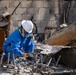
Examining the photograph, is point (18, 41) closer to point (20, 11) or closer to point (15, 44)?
point (15, 44)

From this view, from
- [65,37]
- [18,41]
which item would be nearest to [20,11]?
[65,37]

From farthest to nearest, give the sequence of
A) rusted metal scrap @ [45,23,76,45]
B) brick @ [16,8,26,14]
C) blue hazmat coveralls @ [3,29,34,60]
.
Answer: brick @ [16,8,26,14]
rusted metal scrap @ [45,23,76,45]
blue hazmat coveralls @ [3,29,34,60]

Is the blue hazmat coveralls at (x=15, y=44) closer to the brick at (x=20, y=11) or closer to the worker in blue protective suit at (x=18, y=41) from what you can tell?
the worker in blue protective suit at (x=18, y=41)

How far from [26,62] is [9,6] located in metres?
4.39

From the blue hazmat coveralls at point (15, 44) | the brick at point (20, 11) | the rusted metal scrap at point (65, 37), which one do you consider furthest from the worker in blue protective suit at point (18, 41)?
the brick at point (20, 11)

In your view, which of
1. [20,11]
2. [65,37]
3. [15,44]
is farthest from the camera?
[20,11]

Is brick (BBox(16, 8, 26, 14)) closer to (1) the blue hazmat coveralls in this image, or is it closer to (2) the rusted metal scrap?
(2) the rusted metal scrap

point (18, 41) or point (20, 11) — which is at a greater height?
point (20, 11)

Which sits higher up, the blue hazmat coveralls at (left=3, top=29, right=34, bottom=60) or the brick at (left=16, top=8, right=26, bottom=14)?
the brick at (left=16, top=8, right=26, bottom=14)

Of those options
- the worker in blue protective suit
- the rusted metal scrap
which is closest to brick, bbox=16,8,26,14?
the rusted metal scrap

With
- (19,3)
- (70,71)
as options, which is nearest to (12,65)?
(70,71)

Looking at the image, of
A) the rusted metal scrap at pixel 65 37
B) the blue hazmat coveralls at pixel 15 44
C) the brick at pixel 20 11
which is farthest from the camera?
the brick at pixel 20 11

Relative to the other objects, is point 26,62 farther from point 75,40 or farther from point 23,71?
point 75,40

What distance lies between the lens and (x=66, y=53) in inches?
267
